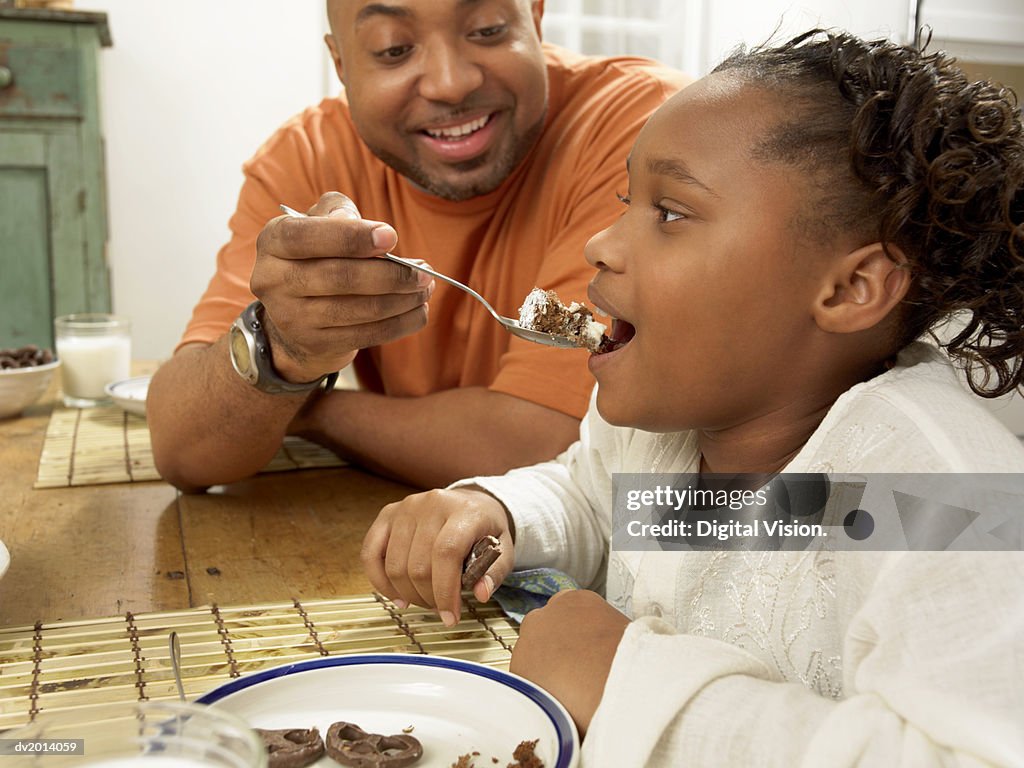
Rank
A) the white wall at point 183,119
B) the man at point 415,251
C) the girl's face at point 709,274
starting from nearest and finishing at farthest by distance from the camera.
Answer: the girl's face at point 709,274, the man at point 415,251, the white wall at point 183,119

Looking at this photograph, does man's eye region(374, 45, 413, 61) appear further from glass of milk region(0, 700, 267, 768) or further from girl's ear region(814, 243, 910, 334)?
glass of milk region(0, 700, 267, 768)

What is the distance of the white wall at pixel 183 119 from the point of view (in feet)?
11.8

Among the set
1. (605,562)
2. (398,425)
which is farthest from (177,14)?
(605,562)

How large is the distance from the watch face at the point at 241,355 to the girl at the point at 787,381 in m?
0.43

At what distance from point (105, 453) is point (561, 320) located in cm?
88

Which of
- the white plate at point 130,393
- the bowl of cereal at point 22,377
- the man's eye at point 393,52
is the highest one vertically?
the man's eye at point 393,52

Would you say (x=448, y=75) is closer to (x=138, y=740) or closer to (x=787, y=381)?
(x=787, y=381)

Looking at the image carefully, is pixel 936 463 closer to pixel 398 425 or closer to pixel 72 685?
pixel 72 685

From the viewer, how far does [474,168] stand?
1.67 metres

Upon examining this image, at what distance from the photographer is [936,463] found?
715 millimetres

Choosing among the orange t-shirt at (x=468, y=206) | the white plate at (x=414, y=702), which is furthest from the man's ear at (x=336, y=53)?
the white plate at (x=414, y=702)

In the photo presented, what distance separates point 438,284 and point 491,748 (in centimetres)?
110

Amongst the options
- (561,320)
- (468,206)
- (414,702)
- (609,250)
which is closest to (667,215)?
(609,250)

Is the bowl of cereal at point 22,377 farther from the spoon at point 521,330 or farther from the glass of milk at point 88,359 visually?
the spoon at point 521,330
